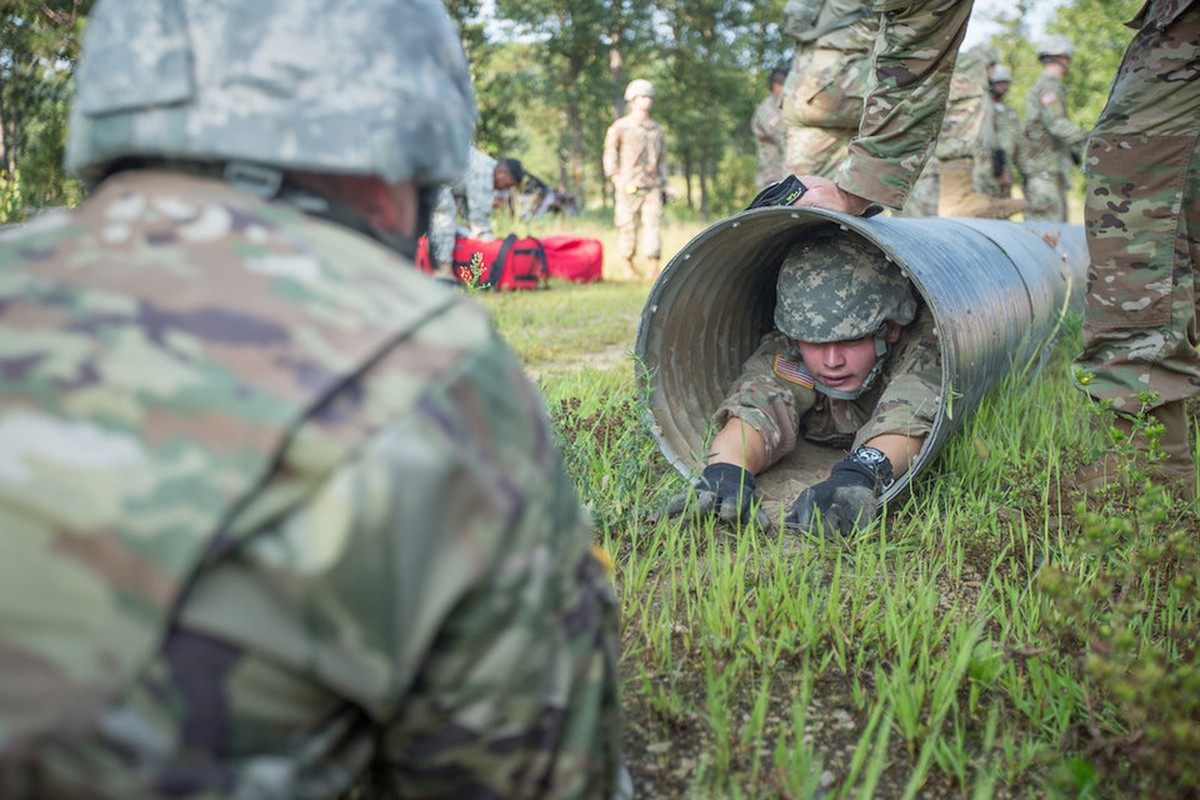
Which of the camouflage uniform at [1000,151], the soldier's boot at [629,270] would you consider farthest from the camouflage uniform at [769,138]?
the camouflage uniform at [1000,151]

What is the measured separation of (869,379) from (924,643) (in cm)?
146

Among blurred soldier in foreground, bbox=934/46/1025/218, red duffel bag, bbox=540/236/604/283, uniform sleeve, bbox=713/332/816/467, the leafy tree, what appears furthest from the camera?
red duffel bag, bbox=540/236/604/283

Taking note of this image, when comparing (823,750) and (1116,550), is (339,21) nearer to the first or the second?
(823,750)

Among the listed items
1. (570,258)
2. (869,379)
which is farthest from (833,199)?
(570,258)

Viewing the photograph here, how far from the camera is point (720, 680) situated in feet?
5.56

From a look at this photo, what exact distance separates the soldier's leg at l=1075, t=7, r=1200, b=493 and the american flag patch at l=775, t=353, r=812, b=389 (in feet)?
2.75

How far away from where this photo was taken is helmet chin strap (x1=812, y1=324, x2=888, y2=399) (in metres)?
3.11

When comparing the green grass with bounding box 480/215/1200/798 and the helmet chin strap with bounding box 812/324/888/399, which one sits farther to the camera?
the helmet chin strap with bounding box 812/324/888/399

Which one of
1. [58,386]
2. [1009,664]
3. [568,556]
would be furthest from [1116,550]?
[58,386]

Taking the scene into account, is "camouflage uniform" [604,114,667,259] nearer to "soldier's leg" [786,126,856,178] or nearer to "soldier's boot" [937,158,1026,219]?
"soldier's boot" [937,158,1026,219]

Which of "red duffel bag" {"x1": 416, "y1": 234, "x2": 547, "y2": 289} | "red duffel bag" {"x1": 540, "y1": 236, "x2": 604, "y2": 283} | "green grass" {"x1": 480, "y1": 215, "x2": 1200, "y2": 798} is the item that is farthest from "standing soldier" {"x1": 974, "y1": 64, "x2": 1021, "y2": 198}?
"green grass" {"x1": 480, "y1": 215, "x2": 1200, "y2": 798}

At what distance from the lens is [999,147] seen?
9.92 metres

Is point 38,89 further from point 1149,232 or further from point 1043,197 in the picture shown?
point 1043,197

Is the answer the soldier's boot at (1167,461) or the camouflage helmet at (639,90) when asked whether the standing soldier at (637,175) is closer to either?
the camouflage helmet at (639,90)
